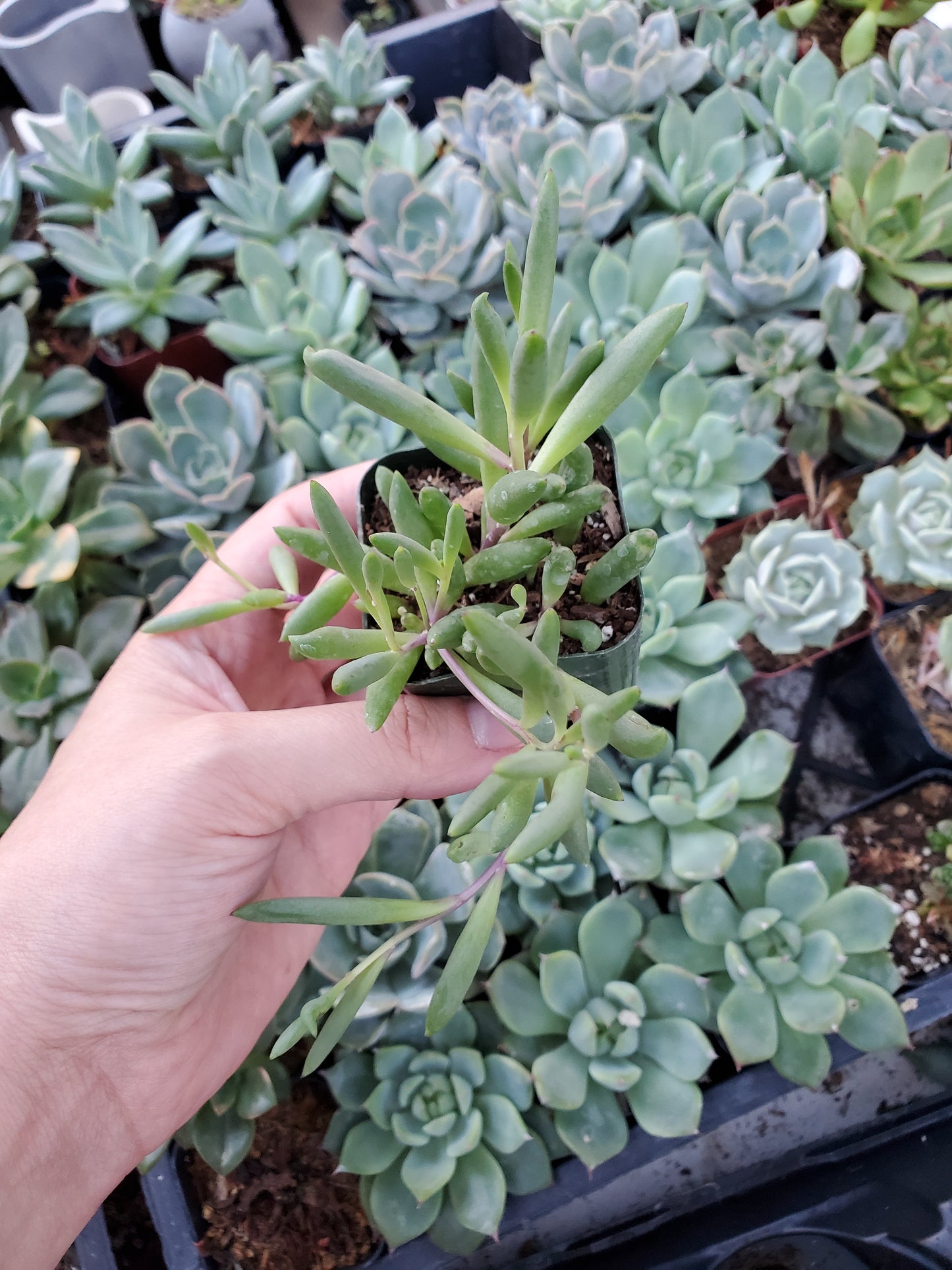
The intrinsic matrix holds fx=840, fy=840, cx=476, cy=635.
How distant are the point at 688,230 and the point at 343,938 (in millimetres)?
1167

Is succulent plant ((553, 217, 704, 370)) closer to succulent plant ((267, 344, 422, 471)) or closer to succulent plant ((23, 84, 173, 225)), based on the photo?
succulent plant ((267, 344, 422, 471))

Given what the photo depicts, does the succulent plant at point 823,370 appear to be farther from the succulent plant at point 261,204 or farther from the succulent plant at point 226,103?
the succulent plant at point 226,103

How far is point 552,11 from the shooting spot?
1.55 m

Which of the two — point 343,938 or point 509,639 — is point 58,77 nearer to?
point 343,938

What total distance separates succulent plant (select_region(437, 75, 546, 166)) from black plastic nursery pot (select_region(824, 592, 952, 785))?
101cm

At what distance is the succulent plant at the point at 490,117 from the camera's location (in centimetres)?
144

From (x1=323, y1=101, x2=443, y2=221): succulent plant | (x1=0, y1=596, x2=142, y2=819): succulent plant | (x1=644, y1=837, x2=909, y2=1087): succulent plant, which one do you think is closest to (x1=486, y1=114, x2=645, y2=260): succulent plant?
(x1=323, y1=101, x2=443, y2=221): succulent plant

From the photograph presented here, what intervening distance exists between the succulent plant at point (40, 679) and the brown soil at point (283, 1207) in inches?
21.4

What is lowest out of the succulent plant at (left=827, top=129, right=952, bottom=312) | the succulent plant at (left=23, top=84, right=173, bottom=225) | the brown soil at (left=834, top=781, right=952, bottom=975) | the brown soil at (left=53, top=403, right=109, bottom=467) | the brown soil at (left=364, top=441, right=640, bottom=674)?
the brown soil at (left=834, top=781, right=952, bottom=975)

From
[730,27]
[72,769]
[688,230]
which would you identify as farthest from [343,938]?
[730,27]

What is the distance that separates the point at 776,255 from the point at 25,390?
3.97ft

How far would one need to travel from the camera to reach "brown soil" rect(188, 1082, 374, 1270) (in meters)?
0.97

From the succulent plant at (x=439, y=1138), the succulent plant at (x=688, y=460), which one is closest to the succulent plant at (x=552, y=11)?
the succulent plant at (x=688, y=460)

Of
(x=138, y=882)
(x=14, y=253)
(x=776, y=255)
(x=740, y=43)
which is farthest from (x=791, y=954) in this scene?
(x=14, y=253)
